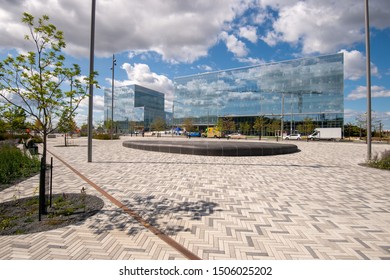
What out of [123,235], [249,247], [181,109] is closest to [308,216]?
[249,247]

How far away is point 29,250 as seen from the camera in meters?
3.23

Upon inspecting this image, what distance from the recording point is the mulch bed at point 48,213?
3.97 m

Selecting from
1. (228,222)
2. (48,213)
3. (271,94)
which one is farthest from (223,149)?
(271,94)

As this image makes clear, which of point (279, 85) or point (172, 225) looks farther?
point (279, 85)

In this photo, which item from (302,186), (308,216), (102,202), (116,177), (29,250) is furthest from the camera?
(116,177)

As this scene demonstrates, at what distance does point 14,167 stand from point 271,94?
75.7 meters

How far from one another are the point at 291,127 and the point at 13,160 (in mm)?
70004

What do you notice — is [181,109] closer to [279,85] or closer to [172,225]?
[279,85]

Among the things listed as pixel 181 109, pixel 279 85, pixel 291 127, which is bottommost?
pixel 291 127

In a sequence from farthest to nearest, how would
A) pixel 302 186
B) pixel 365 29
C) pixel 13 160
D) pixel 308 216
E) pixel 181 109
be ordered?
pixel 181 109, pixel 365 29, pixel 13 160, pixel 302 186, pixel 308 216

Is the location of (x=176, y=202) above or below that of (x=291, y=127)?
below

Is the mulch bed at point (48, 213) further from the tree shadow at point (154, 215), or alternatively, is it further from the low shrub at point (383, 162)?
the low shrub at point (383, 162)

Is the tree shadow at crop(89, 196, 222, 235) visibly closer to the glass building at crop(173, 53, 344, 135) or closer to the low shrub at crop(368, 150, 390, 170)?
the low shrub at crop(368, 150, 390, 170)

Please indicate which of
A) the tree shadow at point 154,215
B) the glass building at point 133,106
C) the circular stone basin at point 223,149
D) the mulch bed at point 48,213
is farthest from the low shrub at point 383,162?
the glass building at point 133,106
